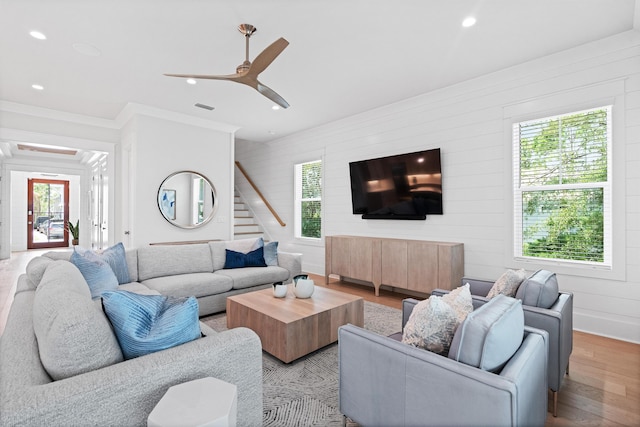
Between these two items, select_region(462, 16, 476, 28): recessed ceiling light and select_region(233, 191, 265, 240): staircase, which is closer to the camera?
select_region(462, 16, 476, 28): recessed ceiling light

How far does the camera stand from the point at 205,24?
9.00 ft

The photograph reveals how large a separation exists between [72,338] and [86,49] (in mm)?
3262

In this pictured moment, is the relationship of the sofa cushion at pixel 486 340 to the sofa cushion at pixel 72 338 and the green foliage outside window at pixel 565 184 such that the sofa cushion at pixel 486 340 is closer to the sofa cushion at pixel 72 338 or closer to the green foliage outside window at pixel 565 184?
the sofa cushion at pixel 72 338

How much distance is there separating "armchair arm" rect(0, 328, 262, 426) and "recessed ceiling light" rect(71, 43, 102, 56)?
3283 millimetres

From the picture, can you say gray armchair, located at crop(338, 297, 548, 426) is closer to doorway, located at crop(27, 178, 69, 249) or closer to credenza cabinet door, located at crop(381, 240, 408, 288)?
credenza cabinet door, located at crop(381, 240, 408, 288)

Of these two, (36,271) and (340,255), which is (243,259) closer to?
(340,255)

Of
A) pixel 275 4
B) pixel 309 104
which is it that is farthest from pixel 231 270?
pixel 275 4

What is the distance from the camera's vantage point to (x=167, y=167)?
16.3 ft

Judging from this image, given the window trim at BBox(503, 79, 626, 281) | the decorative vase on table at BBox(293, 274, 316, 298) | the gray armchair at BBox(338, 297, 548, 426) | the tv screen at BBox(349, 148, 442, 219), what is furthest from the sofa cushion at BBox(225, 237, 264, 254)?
the window trim at BBox(503, 79, 626, 281)

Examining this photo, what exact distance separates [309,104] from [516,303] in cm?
400

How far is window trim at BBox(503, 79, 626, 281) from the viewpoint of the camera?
116 inches

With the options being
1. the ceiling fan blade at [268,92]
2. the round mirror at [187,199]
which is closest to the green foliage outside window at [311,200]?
the round mirror at [187,199]

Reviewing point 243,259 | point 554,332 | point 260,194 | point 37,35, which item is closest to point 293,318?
point 554,332

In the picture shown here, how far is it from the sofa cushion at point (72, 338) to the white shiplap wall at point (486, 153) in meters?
3.84
